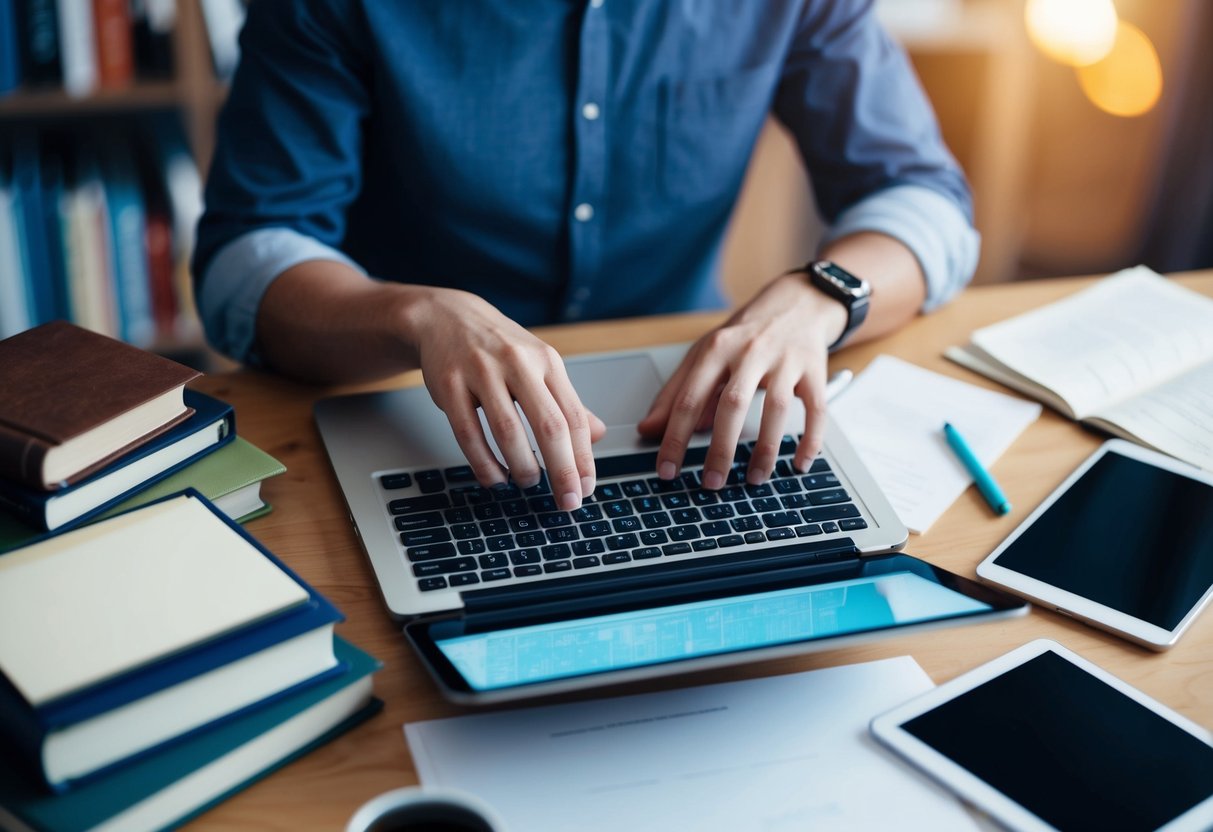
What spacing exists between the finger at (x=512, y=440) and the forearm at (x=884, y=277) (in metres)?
0.40

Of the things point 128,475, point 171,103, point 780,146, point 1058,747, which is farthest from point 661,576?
point 780,146

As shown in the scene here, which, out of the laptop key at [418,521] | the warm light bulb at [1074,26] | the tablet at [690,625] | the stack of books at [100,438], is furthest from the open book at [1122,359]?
the warm light bulb at [1074,26]

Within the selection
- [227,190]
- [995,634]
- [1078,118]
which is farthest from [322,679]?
[1078,118]

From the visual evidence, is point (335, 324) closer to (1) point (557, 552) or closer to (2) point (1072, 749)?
(1) point (557, 552)

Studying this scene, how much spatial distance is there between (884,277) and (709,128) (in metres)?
0.33

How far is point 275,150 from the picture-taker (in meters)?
1.05

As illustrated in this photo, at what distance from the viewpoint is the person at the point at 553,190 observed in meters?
0.85

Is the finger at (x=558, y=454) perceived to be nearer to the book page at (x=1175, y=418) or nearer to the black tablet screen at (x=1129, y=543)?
the black tablet screen at (x=1129, y=543)

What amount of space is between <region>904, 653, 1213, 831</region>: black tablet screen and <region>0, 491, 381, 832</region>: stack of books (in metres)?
0.34

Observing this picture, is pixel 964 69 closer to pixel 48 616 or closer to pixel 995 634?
pixel 995 634

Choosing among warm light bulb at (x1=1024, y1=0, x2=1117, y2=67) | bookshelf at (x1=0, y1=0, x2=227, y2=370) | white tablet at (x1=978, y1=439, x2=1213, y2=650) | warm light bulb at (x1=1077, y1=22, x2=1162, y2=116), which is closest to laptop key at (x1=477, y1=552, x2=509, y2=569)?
white tablet at (x1=978, y1=439, x2=1213, y2=650)

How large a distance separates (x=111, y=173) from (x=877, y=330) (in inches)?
55.5

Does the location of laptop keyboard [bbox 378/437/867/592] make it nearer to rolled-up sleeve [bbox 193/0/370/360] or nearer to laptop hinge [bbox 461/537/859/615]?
laptop hinge [bbox 461/537/859/615]

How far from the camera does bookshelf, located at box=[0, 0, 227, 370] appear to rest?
1786 mm
